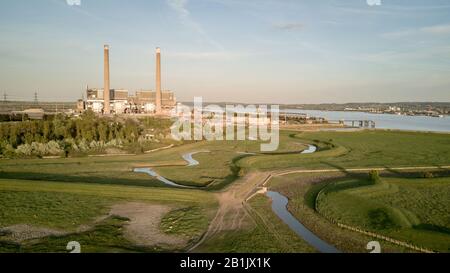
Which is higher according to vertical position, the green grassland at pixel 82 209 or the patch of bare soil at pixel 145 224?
the green grassland at pixel 82 209

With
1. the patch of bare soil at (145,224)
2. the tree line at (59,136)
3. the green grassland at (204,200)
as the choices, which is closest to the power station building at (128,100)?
the tree line at (59,136)

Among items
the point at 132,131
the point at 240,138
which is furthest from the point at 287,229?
the point at 240,138

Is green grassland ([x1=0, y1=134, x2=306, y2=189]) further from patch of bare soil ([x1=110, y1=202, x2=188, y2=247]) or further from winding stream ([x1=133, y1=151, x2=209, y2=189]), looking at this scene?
patch of bare soil ([x1=110, y1=202, x2=188, y2=247])

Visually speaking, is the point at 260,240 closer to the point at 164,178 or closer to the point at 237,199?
the point at 237,199

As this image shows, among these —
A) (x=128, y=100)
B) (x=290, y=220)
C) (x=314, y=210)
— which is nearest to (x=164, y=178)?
(x=290, y=220)

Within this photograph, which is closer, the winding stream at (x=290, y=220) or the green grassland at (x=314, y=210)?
→ the green grassland at (x=314, y=210)

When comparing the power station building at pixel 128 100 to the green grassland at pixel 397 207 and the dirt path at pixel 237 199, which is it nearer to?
the dirt path at pixel 237 199
